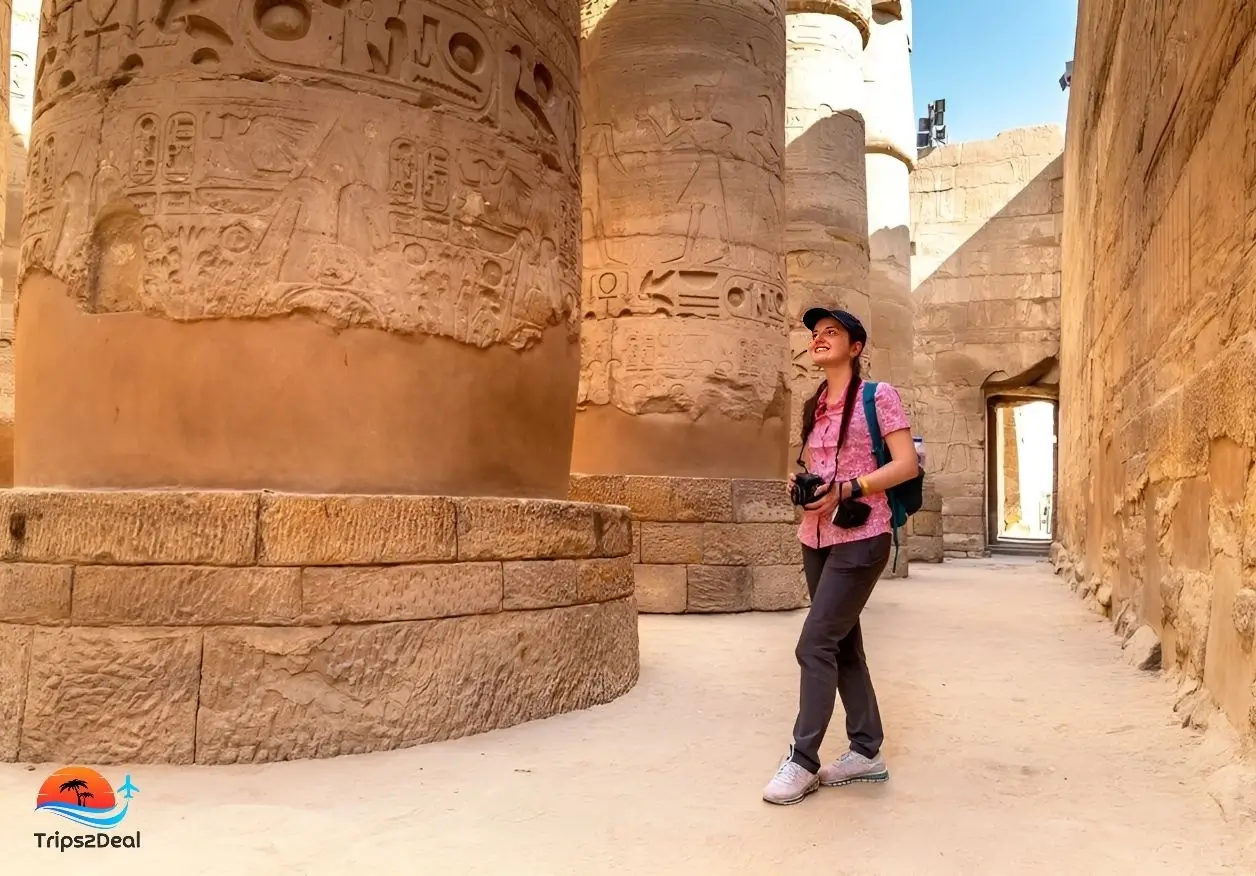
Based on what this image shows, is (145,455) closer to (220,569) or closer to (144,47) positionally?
(220,569)

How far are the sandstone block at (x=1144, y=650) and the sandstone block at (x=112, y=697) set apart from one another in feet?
14.3

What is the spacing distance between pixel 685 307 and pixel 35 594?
5124 millimetres

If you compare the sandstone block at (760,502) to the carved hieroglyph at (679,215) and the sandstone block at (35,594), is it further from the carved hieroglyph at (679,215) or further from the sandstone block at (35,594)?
the sandstone block at (35,594)

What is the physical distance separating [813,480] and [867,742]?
85 centimetres

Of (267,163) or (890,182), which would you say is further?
(890,182)

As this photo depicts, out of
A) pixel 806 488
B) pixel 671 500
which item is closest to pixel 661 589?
pixel 671 500

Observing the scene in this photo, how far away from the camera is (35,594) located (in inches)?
134

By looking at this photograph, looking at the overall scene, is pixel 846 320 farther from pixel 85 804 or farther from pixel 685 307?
pixel 685 307

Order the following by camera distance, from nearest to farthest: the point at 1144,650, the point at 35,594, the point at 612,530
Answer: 1. the point at 35,594
2. the point at 612,530
3. the point at 1144,650

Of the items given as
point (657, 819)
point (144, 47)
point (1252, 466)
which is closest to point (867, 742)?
point (657, 819)

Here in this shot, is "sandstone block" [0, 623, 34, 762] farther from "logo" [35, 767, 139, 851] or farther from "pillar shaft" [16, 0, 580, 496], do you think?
"pillar shaft" [16, 0, 580, 496]

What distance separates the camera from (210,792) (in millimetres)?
3000

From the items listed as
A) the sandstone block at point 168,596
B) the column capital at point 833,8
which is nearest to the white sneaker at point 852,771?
the sandstone block at point 168,596

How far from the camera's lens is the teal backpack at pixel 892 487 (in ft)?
10.2
